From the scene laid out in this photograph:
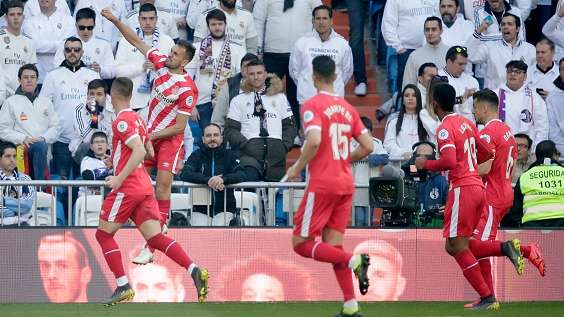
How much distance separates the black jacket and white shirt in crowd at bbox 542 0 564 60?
6444 millimetres

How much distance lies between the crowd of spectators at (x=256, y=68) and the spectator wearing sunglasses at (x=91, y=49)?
0.02 meters

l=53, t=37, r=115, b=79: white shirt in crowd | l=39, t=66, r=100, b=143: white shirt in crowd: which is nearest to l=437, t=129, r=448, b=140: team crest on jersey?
l=39, t=66, r=100, b=143: white shirt in crowd

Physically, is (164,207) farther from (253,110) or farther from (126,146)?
(253,110)

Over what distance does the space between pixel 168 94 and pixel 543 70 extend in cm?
702

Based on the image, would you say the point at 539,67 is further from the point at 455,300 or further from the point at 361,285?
the point at 361,285

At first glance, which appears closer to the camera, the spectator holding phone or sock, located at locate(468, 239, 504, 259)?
sock, located at locate(468, 239, 504, 259)

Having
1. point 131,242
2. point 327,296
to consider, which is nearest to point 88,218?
point 131,242

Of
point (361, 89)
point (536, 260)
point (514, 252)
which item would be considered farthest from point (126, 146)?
point (361, 89)

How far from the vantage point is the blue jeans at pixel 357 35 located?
1986cm

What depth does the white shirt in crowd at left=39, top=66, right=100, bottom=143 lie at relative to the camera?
18.2 m

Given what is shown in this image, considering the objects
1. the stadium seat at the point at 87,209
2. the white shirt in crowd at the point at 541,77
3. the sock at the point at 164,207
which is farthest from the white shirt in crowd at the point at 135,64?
the white shirt in crowd at the point at 541,77

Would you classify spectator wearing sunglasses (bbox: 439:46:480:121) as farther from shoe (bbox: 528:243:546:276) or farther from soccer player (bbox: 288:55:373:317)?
soccer player (bbox: 288:55:373:317)

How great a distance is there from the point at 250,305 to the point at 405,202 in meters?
2.02

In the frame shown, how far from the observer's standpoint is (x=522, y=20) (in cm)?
2019
